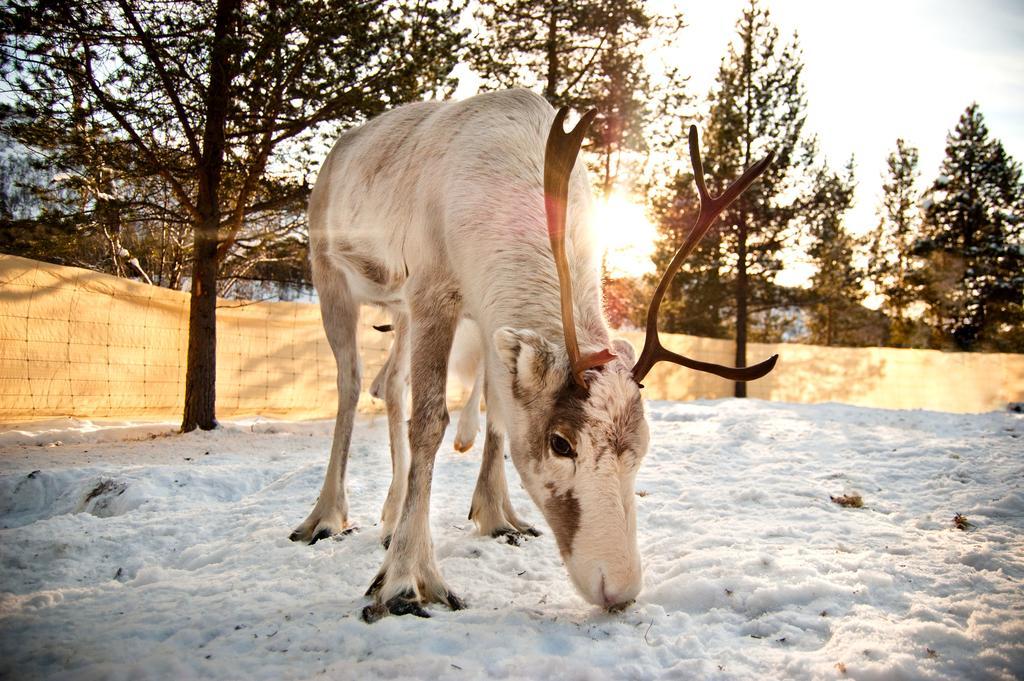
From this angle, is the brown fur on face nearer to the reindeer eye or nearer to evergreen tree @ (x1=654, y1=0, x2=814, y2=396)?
the reindeer eye

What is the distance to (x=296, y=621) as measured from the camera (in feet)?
7.50

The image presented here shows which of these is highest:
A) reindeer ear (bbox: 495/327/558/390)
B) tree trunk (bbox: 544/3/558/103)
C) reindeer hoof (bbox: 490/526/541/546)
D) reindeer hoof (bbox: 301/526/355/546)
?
tree trunk (bbox: 544/3/558/103)

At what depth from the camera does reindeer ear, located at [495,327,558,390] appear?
7.57ft

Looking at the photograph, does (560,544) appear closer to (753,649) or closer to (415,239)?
(753,649)

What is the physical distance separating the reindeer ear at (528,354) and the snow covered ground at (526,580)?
96 cm

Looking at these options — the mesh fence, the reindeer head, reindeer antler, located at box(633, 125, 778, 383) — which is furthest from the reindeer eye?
the mesh fence

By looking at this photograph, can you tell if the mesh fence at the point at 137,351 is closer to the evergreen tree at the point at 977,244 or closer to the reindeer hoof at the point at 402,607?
the reindeer hoof at the point at 402,607

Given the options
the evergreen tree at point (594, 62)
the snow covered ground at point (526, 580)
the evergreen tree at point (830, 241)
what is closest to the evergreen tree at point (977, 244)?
the evergreen tree at point (830, 241)

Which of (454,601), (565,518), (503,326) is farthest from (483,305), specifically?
(454,601)

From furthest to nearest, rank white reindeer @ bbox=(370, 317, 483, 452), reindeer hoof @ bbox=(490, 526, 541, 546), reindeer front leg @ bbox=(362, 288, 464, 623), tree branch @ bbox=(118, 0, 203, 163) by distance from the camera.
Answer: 1. tree branch @ bbox=(118, 0, 203, 163)
2. white reindeer @ bbox=(370, 317, 483, 452)
3. reindeer hoof @ bbox=(490, 526, 541, 546)
4. reindeer front leg @ bbox=(362, 288, 464, 623)

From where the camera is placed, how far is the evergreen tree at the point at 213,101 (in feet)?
20.4

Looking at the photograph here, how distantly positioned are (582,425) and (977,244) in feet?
101

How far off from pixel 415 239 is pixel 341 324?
132 centimetres

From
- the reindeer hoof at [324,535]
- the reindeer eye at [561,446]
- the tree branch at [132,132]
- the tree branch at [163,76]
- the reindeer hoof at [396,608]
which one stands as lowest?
the reindeer hoof at [324,535]
